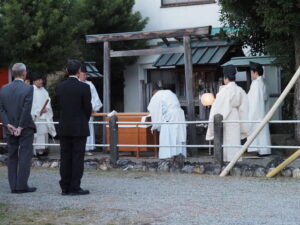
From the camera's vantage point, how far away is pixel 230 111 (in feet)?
41.3

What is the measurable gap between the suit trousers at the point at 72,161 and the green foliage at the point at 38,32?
21.8ft

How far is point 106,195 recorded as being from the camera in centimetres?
949

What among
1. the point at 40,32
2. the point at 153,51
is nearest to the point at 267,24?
the point at 153,51

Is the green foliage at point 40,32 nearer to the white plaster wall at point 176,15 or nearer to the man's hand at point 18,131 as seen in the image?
the white plaster wall at point 176,15

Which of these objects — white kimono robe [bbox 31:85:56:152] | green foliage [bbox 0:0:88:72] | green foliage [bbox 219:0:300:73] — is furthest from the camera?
green foliage [bbox 0:0:88:72]

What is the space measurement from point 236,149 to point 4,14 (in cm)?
670

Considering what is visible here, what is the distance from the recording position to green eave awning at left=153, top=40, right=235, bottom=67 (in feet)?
56.8

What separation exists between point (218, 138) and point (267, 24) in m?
2.22

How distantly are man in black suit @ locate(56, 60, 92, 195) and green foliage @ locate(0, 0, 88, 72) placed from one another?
6.44 metres

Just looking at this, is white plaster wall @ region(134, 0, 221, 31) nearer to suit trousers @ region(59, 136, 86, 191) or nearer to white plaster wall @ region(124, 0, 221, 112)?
white plaster wall @ region(124, 0, 221, 112)

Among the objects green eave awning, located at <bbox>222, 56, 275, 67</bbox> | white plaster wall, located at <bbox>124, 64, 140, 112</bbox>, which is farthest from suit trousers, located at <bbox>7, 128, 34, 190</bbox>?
white plaster wall, located at <bbox>124, 64, 140, 112</bbox>

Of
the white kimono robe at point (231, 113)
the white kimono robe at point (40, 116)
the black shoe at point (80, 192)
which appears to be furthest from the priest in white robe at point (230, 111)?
the white kimono robe at point (40, 116)

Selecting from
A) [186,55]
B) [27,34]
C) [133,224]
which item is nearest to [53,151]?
[27,34]

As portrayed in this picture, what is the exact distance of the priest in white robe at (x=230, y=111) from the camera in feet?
40.4
